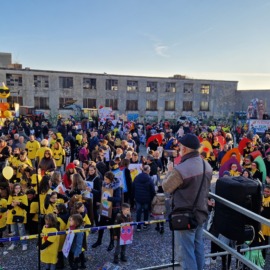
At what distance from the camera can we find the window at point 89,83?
40438 mm

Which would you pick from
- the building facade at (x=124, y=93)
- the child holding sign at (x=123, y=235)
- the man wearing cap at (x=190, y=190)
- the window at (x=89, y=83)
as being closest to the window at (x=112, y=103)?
the building facade at (x=124, y=93)

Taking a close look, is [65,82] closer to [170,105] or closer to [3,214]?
[170,105]

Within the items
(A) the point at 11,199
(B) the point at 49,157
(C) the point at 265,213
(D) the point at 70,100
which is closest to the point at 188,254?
(C) the point at 265,213

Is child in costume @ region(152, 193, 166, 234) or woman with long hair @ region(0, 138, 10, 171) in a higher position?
woman with long hair @ region(0, 138, 10, 171)

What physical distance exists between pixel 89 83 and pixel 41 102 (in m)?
7.42

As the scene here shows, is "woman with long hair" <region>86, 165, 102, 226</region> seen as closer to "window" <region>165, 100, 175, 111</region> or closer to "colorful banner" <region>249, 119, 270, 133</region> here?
"colorful banner" <region>249, 119, 270, 133</region>

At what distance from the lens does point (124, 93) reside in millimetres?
42156

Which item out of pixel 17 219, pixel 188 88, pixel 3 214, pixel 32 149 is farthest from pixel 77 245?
pixel 188 88

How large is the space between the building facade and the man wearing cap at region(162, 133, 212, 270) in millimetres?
37795

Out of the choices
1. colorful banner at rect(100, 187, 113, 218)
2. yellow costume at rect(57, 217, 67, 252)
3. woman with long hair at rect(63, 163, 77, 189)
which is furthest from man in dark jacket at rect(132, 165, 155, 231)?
yellow costume at rect(57, 217, 67, 252)

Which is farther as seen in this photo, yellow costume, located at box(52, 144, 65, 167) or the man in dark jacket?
yellow costume, located at box(52, 144, 65, 167)

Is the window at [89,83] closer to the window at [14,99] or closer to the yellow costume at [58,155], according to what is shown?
the window at [14,99]

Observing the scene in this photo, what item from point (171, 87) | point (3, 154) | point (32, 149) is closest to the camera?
point (3, 154)

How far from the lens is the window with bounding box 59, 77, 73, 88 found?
3931 centimetres
